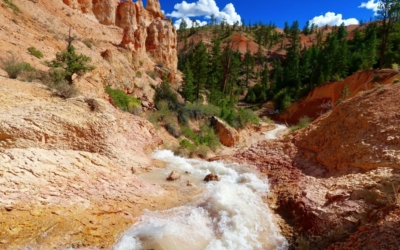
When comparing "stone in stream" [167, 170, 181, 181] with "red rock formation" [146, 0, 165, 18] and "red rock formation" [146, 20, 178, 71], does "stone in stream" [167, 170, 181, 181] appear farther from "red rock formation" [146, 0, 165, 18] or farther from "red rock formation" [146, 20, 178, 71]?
"red rock formation" [146, 0, 165, 18]

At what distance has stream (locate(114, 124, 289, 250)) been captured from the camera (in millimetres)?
5508

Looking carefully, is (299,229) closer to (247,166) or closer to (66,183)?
(247,166)

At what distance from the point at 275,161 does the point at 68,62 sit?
1164cm

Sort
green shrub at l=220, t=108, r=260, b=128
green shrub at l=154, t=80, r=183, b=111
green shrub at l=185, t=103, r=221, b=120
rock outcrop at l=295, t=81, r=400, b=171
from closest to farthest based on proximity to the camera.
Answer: rock outcrop at l=295, t=81, r=400, b=171 → green shrub at l=154, t=80, r=183, b=111 → green shrub at l=185, t=103, r=221, b=120 → green shrub at l=220, t=108, r=260, b=128

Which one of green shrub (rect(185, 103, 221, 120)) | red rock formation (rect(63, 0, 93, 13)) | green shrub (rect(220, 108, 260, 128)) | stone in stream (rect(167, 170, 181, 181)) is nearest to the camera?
stone in stream (rect(167, 170, 181, 181))

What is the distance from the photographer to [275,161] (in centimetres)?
1025

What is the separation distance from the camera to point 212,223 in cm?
642

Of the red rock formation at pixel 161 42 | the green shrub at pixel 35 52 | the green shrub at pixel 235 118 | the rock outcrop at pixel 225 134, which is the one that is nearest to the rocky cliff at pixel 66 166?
the green shrub at pixel 35 52

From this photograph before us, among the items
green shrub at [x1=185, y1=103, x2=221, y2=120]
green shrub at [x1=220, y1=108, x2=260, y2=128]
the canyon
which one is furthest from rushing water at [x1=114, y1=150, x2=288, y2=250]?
green shrub at [x1=220, y1=108, x2=260, y2=128]

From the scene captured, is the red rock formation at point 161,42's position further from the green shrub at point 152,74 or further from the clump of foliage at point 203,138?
the clump of foliage at point 203,138

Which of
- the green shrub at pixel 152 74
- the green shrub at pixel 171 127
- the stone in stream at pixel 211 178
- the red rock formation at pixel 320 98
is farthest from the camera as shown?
the green shrub at pixel 152 74

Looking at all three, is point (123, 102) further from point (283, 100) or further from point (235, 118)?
point (283, 100)

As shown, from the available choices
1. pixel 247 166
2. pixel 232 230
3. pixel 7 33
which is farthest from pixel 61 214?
pixel 7 33

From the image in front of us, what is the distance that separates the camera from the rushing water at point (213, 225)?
5.48m
